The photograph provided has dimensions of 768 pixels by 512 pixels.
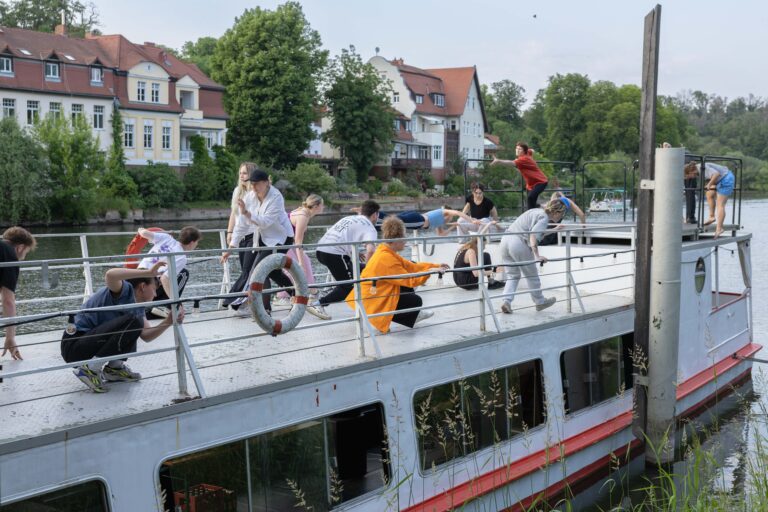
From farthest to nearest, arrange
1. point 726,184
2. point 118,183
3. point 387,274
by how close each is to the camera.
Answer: point 118,183
point 726,184
point 387,274

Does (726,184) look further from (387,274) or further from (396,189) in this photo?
(396,189)

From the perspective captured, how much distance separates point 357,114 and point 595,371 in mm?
67444

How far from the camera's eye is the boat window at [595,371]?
392 inches

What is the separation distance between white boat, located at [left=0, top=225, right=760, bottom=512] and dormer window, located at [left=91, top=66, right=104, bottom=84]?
56375 mm

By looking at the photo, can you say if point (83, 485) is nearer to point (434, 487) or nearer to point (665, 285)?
point (434, 487)

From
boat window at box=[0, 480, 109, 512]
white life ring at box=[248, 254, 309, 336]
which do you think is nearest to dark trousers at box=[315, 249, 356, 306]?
white life ring at box=[248, 254, 309, 336]

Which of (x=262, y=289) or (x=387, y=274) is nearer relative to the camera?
(x=262, y=289)

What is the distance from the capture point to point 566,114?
10781 cm

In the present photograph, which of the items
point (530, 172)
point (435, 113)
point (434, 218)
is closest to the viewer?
point (434, 218)

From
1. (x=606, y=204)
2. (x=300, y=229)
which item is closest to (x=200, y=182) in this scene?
(x=606, y=204)

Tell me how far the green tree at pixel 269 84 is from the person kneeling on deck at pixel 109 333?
61.8m

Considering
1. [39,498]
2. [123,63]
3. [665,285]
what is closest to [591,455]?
[665,285]

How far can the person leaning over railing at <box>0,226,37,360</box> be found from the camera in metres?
7.11

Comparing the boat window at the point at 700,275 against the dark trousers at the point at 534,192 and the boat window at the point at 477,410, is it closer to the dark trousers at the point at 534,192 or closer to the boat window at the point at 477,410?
the dark trousers at the point at 534,192
